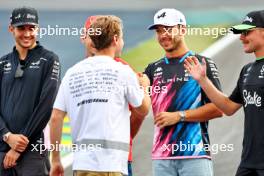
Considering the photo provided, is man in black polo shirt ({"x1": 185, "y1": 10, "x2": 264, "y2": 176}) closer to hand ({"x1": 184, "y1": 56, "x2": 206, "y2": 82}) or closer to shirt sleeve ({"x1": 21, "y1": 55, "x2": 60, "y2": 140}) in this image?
hand ({"x1": 184, "y1": 56, "x2": 206, "y2": 82})

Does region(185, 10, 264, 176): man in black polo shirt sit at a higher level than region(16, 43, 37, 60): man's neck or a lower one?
lower

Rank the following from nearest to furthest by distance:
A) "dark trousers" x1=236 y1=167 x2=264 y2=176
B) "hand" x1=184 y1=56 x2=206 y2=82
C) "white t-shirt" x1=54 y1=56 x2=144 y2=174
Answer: "white t-shirt" x1=54 y1=56 x2=144 y2=174, "dark trousers" x1=236 y1=167 x2=264 y2=176, "hand" x1=184 y1=56 x2=206 y2=82

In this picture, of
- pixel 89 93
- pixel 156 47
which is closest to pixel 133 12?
pixel 156 47

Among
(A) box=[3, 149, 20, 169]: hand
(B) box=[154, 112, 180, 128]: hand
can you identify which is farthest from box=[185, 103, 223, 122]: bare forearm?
(A) box=[3, 149, 20, 169]: hand

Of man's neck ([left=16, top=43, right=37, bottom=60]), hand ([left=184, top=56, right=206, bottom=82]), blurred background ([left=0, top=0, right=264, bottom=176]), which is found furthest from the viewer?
blurred background ([left=0, top=0, right=264, bottom=176])

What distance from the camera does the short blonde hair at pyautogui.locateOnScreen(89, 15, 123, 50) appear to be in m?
4.18

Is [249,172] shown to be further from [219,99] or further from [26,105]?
[26,105]

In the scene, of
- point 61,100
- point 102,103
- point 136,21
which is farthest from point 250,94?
point 136,21

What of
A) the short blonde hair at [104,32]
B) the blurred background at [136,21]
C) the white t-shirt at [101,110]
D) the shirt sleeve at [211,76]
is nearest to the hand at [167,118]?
the shirt sleeve at [211,76]

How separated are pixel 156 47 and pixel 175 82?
1191 millimetres

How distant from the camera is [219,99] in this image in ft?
16.3

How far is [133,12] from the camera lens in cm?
640

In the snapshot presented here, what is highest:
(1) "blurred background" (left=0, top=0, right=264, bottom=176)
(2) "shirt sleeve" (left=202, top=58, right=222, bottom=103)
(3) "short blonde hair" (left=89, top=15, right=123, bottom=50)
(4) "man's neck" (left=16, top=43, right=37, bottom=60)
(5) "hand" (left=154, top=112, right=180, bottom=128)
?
(1) "blurred background" (left=0, top=0, right=264, bottom=176)

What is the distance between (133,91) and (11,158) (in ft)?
4.60
